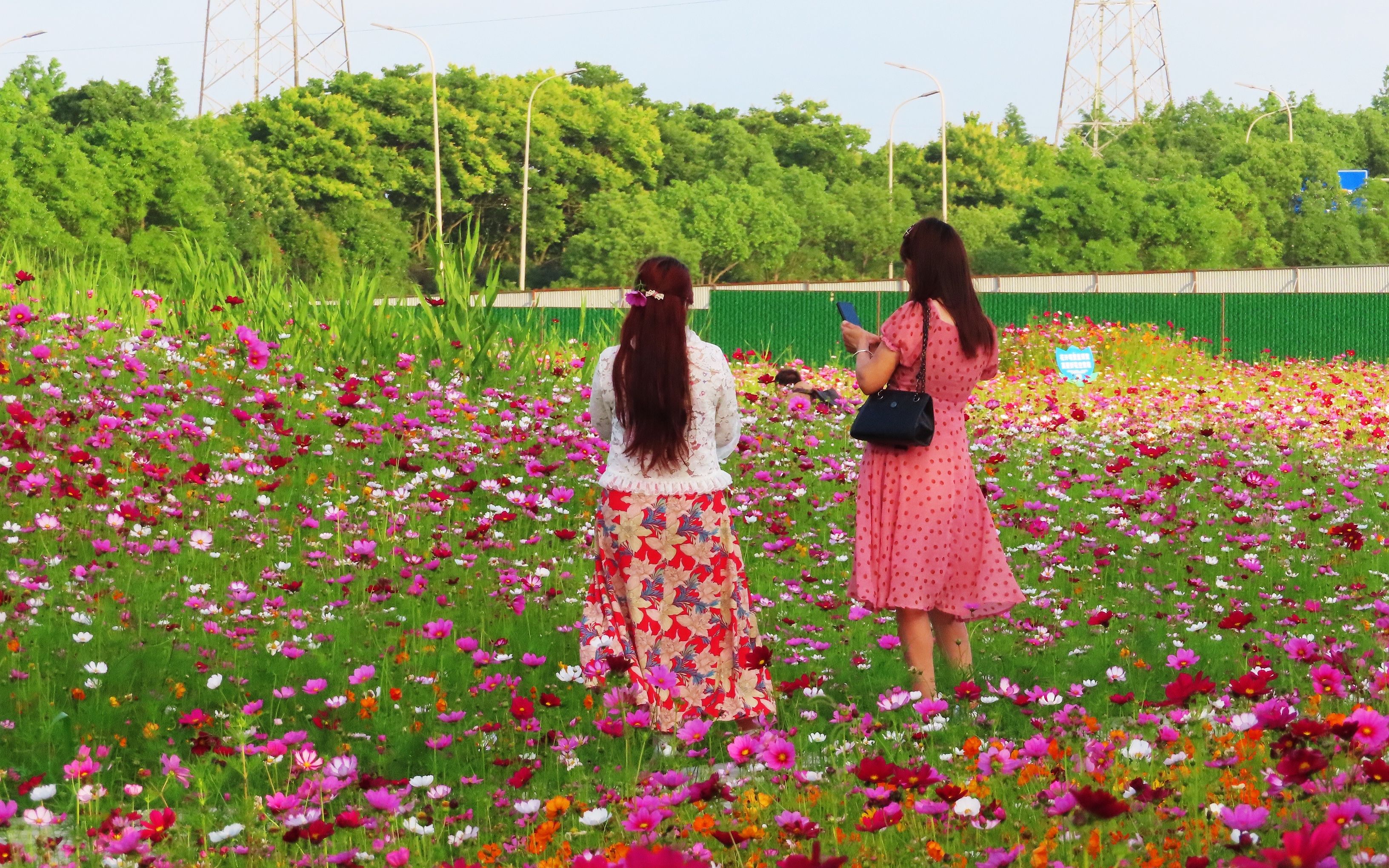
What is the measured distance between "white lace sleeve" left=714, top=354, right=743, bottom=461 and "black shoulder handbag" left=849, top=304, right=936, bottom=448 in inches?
15.6

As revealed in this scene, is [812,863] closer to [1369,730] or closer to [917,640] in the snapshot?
[1369,730]

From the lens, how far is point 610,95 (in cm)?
6944

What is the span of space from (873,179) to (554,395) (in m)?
65.5

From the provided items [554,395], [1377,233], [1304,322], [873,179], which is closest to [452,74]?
[873,179]

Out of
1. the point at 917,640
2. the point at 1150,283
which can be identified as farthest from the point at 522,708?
the point at 1150,283

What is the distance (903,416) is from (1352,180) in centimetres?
7094

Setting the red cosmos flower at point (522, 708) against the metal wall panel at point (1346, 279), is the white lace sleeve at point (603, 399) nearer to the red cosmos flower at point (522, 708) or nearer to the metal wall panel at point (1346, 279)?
the red cosmos flower at point (522, 708)

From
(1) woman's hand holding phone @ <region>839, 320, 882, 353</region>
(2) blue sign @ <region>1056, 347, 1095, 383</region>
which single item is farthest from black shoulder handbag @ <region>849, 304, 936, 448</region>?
(2) blue sign @ <region>1056, 347, 1095, 383</region>

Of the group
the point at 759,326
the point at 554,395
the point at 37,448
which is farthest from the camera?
the point at 759,326

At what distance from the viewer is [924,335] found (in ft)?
15.4

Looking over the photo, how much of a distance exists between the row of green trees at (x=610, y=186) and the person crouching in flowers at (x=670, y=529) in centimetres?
3888

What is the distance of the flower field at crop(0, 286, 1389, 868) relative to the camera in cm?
290

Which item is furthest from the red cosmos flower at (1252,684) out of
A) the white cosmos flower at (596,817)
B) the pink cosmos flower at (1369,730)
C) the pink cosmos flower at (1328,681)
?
the white cosmos flower at (596,817)

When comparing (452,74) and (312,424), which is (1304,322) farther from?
(452,74)
